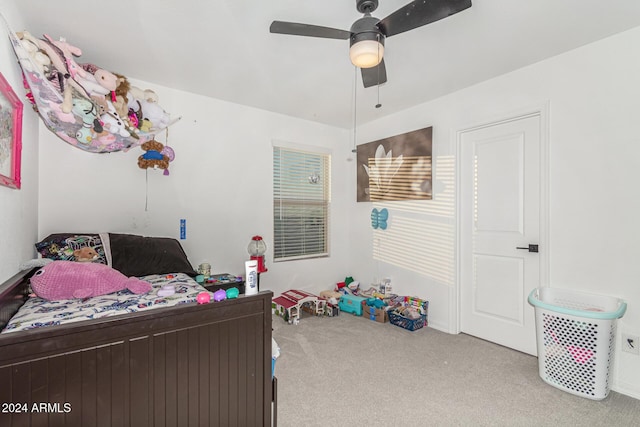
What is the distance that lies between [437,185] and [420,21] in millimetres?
1931

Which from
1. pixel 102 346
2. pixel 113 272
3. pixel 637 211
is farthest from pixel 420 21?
pixel 113 272

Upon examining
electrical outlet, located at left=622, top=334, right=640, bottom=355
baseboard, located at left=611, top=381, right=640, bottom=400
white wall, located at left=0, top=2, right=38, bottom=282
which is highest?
white wall, located at left=0, top=2, right=38, bottom=282

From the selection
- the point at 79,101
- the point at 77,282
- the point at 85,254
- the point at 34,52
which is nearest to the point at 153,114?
the point at 79,101

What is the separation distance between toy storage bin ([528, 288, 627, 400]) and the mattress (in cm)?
233

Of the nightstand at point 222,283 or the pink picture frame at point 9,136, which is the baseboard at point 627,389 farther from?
the pink picture frame at point 9,136

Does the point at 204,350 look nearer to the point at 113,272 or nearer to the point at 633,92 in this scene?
the point at 113,272

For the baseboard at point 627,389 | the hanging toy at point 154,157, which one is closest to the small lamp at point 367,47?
the hanging toy at point 154,157

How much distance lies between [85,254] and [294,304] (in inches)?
74.9

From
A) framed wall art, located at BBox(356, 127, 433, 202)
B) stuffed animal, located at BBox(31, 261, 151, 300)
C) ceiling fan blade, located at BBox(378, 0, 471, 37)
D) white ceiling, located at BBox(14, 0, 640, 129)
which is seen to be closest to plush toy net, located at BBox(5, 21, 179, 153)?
white ceiling, located at BBox(14, 0, 640, 129)

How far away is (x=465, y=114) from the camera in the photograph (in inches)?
118

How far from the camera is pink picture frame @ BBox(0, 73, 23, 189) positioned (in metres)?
1.47

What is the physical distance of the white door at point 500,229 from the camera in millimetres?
2584

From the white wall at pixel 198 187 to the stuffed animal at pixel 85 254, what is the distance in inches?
19.4

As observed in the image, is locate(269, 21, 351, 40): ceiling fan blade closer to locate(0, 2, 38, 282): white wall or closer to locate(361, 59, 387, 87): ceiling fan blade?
locate(361, 59, 387, 87): ceiling fan blade
